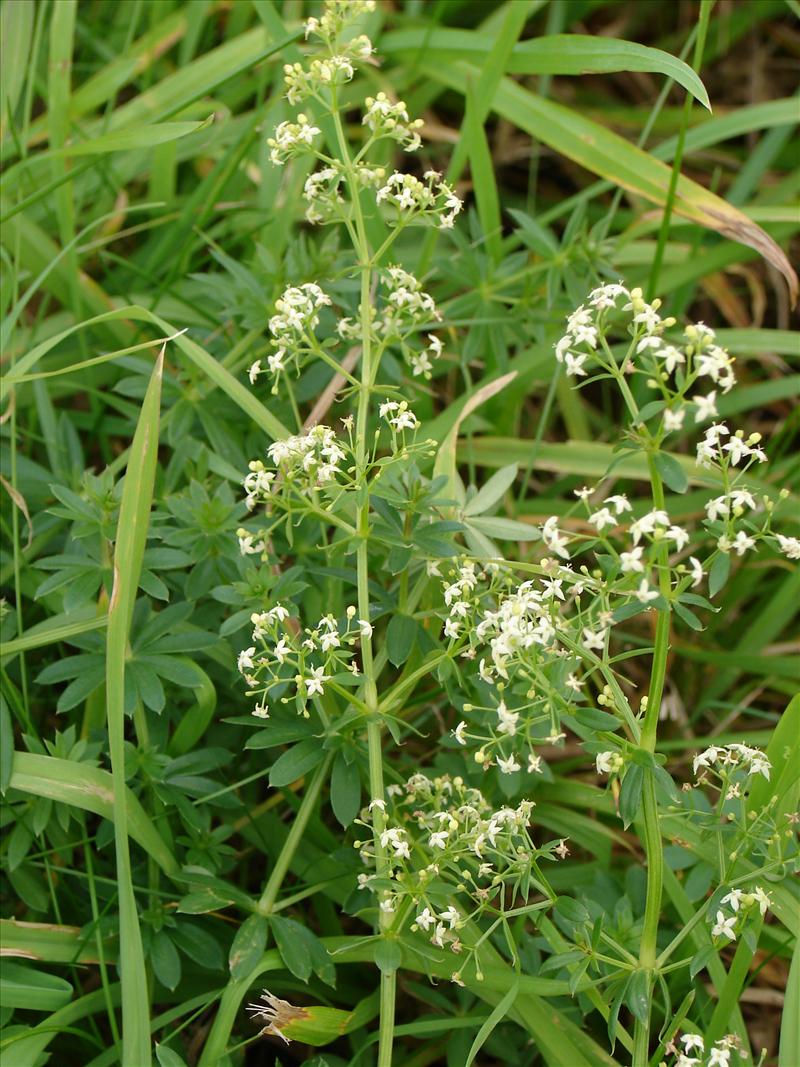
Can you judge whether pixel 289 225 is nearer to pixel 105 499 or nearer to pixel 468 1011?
pixel 105 499

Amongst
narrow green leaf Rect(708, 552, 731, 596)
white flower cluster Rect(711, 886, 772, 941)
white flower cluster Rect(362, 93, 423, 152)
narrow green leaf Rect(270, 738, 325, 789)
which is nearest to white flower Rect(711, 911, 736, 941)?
white flower cluster Rect(711, 886, 772, 941)

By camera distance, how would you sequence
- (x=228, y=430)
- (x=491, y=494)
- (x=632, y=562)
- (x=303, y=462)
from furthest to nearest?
(x=228, y=430)
(x=491, y=494)
(x=303, y=462)
(x=632, y=562)

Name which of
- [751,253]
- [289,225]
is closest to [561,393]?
[751,253]

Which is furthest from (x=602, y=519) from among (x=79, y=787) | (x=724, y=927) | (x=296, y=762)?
(x=79, y=787)

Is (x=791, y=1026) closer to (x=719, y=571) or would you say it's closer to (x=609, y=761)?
(x=609, y=761)

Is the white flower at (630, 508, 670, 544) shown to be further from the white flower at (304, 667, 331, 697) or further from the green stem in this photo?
the green stem
